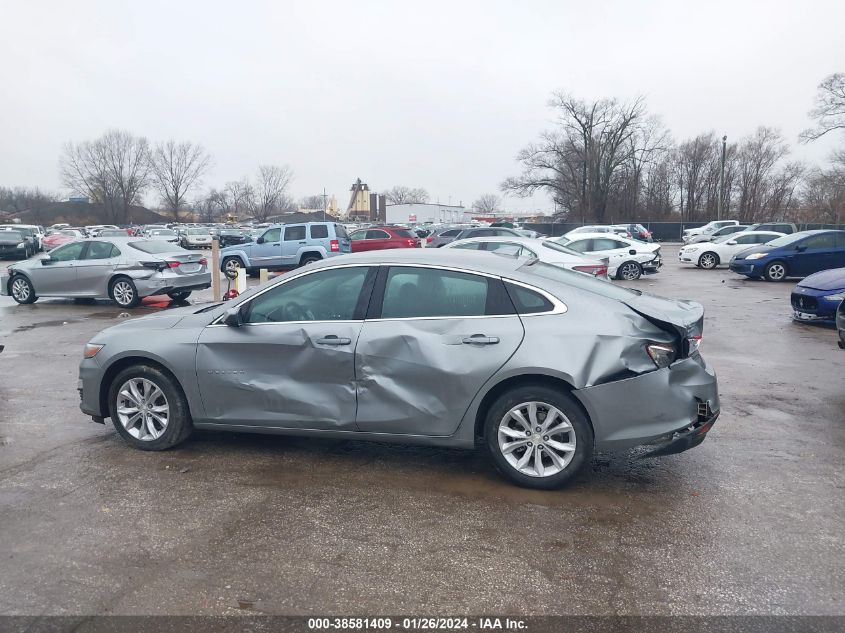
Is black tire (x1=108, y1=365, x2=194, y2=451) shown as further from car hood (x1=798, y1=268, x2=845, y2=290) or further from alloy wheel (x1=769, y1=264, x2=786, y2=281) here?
alloy wheel (x1=769, y1=264, x2=786, y2=281)

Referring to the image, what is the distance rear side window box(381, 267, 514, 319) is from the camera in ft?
15.7

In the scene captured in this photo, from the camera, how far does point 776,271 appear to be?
65.3 feet

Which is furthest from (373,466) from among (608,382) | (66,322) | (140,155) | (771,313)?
(140,155)

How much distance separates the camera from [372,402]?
484 centimetres

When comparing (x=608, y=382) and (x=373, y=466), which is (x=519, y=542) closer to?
(x=608, y=382)

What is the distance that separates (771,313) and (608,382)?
10683 millimetres

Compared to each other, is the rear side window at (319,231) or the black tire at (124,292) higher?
the rear side window at (319,231)

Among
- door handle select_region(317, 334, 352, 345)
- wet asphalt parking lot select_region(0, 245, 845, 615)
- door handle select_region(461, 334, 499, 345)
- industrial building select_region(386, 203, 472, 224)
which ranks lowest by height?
wet asphalt parking lot select_region(0, 245, 845, 615)

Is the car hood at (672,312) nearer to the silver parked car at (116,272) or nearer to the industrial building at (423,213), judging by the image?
the silver parked car at (116,272)

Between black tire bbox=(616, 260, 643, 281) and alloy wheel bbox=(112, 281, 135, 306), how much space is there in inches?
559

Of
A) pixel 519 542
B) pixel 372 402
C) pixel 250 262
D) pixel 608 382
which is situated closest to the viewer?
pixel 519 542

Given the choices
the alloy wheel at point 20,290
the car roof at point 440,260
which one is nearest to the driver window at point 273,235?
the alloy wheel at point 20,290

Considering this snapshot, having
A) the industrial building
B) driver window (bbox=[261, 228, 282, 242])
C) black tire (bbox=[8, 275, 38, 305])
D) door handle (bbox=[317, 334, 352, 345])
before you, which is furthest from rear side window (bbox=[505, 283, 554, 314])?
the industrial building

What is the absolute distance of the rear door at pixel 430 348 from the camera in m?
4.60
